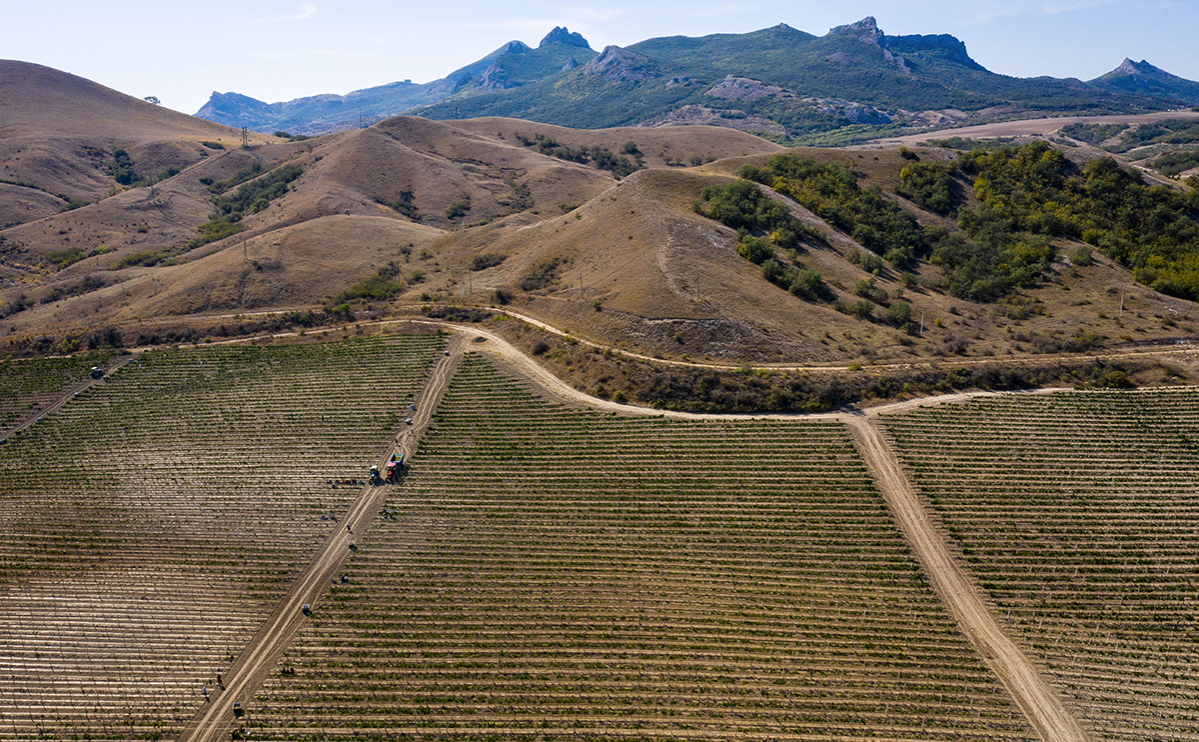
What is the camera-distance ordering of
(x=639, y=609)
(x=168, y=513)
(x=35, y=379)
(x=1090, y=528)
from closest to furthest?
(x=639, y=609)
(x=1090, y=528)
(x=168, y=513)
(x=35, y=379)

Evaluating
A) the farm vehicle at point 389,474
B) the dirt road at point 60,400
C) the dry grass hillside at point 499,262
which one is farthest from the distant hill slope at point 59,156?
the farm vehicle at point 389,474

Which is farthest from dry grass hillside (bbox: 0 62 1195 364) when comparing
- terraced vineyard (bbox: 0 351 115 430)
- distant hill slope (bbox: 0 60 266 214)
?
terraced vineyard (bbox: 0 351 115 430)

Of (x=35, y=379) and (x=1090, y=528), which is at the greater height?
(x=35, y=379)

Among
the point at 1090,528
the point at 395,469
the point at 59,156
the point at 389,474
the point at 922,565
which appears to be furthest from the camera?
the point at 59,156

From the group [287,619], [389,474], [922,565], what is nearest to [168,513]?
[389,474]

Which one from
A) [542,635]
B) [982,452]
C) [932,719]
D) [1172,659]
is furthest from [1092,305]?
[542,635]

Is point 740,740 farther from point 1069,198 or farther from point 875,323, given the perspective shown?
point 1069,198

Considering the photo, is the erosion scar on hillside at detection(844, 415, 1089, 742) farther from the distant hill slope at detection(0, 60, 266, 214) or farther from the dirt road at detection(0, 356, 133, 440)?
the distant hill slope at detection(0, 60, 266, 214)

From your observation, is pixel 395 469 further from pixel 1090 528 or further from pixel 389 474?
pixel 1090 528
